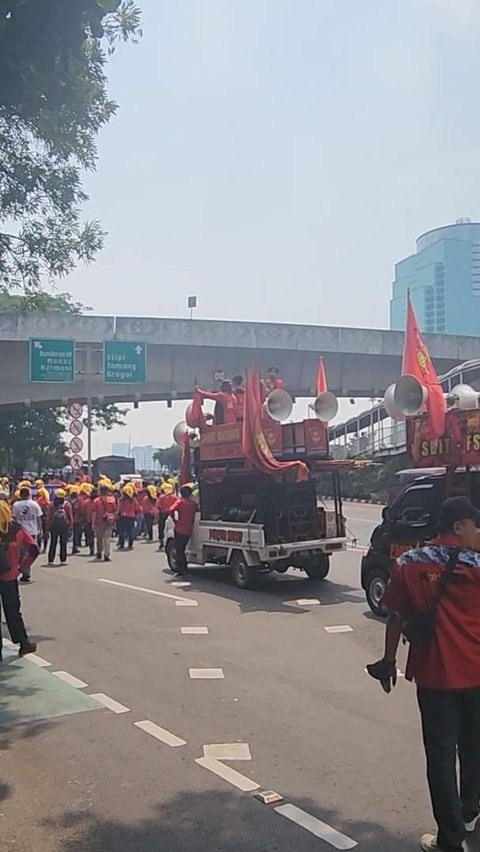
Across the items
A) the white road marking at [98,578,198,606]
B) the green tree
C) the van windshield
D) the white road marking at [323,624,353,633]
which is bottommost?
the white road marking at [323,624,353,633]

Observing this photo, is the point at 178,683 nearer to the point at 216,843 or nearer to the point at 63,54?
the point at 216,843

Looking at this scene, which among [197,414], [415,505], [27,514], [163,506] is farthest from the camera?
[163,506]

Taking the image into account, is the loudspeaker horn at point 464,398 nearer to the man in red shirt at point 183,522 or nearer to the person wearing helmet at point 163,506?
the man in red shirt at point 183,522

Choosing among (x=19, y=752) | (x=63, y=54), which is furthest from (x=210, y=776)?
(x=63, y=54)

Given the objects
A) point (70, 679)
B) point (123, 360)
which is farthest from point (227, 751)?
point (123, 360)

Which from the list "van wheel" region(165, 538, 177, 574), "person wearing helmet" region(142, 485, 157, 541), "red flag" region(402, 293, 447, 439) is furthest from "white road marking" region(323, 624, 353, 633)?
"person wearing helmet" region(142, 485, 157, 541)

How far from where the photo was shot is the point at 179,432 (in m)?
17.1

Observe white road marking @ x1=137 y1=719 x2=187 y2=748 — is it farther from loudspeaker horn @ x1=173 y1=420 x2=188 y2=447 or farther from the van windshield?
loudspeaker horn @ x1=173 y1=420 x2=188 y2=447

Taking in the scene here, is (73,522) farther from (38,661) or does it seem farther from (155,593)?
(38,661)

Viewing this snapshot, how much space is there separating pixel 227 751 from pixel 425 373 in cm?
647

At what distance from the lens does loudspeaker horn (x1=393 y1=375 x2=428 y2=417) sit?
35.6 feet

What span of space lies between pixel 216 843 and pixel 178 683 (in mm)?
3513

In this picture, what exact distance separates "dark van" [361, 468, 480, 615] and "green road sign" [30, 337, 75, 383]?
17.5 metres

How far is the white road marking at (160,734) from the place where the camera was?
6.40m
